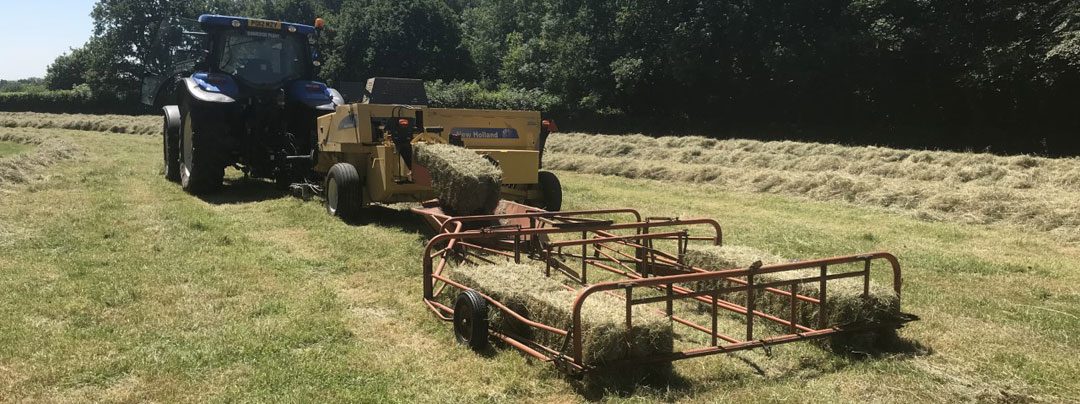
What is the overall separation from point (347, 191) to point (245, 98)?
11.9 feet

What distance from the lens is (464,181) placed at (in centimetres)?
703

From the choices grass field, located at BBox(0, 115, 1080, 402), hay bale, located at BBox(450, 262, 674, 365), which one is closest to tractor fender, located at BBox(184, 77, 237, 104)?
grass field, located at BBox(0, 115, 1080, 402)

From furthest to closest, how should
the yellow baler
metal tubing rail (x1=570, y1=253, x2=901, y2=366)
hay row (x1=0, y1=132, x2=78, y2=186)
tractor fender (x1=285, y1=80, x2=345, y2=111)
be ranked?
hay row (x1=0, y1=132, x2=78, y2=186), tractor fender (x1=285, y1=80, x2=345, y2=111), the yellow baler, metal tubing rail (x1=570, y1=253, x2=901, y2=366)

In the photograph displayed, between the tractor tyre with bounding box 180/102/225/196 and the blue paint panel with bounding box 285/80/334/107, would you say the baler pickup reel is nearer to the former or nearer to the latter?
the blue paint panel with bounding box 285/80/334/107

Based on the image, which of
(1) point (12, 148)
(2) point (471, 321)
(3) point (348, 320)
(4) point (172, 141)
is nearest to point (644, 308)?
(2) point (471, 321)

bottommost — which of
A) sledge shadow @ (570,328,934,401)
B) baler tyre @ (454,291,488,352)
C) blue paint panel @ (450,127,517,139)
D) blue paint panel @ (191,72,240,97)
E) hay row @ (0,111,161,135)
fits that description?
sledge shadow @ (570,328,934,401)

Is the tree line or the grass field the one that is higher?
the tree line

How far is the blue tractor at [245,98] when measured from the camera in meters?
10.6

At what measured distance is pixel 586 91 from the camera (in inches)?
1304

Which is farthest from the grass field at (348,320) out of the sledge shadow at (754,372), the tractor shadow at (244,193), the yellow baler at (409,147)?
the tractor shadow at (244,193)

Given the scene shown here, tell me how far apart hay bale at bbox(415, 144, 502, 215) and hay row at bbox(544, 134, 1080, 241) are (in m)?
6.51

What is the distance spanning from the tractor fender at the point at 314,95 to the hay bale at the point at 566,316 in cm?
678

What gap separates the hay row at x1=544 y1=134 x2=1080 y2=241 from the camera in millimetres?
9992

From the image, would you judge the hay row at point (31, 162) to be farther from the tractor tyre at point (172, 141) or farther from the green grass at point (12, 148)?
the tractor tyre at point (172, 141)
